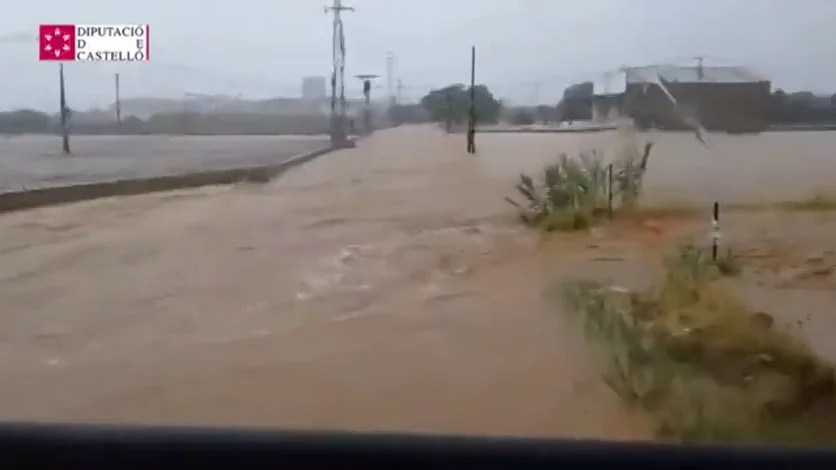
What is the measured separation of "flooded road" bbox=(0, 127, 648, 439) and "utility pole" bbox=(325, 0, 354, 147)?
0.08 meters

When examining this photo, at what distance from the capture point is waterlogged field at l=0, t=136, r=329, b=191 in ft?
4.05

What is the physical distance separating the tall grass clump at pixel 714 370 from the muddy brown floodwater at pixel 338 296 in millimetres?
44

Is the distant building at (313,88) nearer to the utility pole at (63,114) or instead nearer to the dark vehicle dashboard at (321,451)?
the utility pole at (63,114)

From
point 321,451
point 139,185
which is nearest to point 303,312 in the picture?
point 321,451

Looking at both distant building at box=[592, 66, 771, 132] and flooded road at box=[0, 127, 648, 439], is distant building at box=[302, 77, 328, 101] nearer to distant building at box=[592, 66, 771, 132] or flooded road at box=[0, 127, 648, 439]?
flooded road at box=[0, 127, 648, 439]

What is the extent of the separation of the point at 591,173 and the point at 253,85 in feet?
1.73

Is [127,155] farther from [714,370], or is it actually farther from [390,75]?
[714,370]

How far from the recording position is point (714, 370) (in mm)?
1125

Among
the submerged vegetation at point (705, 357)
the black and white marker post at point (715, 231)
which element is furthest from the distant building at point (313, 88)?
the black and white marker post at point (715, 231)

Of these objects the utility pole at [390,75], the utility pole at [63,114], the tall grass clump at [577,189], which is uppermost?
the utility pole at [390,75]

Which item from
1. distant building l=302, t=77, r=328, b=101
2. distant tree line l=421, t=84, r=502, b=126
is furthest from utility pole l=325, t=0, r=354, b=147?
distant tree line l=421, t=84, r=502, b=126

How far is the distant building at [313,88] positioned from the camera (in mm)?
1284

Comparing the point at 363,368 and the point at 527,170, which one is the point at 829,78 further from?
the point at 363,368

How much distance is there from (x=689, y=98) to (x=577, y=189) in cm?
21
